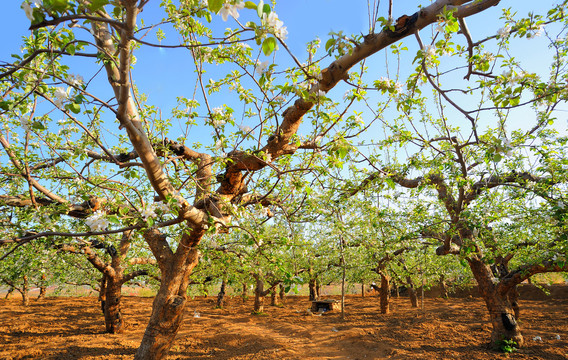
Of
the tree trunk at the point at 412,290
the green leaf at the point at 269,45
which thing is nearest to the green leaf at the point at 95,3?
the green leaf at the point at 269,45

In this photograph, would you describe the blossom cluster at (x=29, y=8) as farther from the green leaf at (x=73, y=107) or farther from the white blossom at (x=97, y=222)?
the white blossom at (x=97, y=222)

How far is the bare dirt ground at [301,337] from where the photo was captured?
7020mm

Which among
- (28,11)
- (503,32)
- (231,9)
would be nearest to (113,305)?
(28,11)

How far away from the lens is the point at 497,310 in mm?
6902

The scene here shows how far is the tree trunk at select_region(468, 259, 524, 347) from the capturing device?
6820 millimetres

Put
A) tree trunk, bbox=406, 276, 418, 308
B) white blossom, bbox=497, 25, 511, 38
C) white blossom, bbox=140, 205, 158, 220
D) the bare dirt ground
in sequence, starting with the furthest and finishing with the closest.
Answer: tree trunk, bbox=406, 276, 418, 308
the bare dirt ground
white blossom, bbox=497, 25, 511, 38
white blossom, bbox=140, 205, 158, 220

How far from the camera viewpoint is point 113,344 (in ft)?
25.1

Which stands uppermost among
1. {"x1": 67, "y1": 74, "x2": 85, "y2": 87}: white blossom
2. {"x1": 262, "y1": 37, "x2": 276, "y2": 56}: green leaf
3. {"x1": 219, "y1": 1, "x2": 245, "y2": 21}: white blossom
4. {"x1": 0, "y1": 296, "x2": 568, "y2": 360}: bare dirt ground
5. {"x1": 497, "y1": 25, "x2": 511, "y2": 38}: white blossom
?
{"x1": 497, "y1": 25, "x2": 511, "y2": 38}: white blossom

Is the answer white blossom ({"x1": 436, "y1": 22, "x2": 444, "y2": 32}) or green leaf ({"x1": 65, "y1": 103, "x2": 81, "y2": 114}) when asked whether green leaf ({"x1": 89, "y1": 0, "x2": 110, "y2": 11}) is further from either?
white blossom ({"x1": 436, "y1": 22, "x2": 444, "y2": 32})

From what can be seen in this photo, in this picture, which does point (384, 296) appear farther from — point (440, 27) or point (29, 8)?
point (29, 8)

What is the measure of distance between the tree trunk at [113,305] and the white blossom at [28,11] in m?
9.11

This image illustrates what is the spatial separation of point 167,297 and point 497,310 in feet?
24.9

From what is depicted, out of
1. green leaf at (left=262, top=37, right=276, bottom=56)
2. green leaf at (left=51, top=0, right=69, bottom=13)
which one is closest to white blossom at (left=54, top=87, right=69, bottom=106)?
green leaf at (left=51, top=0, right=69, bottom=13)

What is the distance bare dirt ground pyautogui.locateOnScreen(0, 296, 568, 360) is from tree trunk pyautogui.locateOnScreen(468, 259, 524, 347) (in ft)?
1.06
